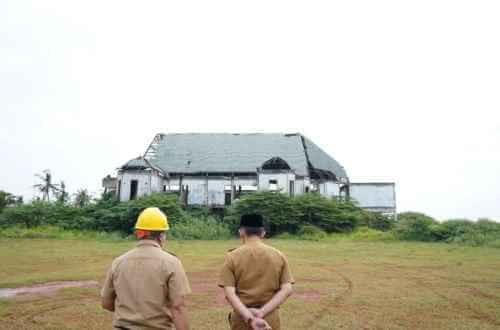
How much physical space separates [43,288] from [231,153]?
28.5 metres

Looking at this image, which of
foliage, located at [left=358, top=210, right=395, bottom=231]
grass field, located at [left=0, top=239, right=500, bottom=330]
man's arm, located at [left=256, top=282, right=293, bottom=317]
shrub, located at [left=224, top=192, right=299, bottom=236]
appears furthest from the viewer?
foliage, located at [left=358, top=210, right=395, bottom=231]

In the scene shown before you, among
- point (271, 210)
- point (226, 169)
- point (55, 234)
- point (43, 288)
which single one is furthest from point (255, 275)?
point (226, 169)

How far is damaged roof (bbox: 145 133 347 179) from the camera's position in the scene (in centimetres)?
3806

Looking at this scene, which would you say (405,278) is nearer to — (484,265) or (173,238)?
(484,265)

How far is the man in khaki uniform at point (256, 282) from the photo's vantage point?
4.02m

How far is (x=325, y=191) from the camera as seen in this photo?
37844 mm

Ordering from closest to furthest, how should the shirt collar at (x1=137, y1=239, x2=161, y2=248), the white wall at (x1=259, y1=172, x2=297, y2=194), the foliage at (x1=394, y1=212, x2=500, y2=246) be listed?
1. the shirt collar at (x1=137, y1=239, x2=161, y2=248)
2. the foliage at (x1=394, y1=212, x2=500, y2=246)
3. the white wall at (x1=259, y1=172, x2=297, y2=194)

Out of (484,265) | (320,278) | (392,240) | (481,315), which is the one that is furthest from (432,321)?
(392,240)

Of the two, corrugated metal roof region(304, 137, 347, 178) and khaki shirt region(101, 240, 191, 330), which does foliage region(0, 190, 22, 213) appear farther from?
khaki shirt region(101, 240, 191, 330)

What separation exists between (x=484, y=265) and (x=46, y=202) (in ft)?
101

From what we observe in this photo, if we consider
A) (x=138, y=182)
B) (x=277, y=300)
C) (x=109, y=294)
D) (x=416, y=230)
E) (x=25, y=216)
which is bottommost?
(x=416, y=230)

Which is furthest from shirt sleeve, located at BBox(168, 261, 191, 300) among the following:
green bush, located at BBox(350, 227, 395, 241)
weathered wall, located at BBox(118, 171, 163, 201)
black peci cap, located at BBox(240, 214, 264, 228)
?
weathered wall, located at BBox(118, 171, 163, 201)

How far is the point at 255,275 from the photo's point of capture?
4.07 metres

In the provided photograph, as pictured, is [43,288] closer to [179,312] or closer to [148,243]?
[148,243]
